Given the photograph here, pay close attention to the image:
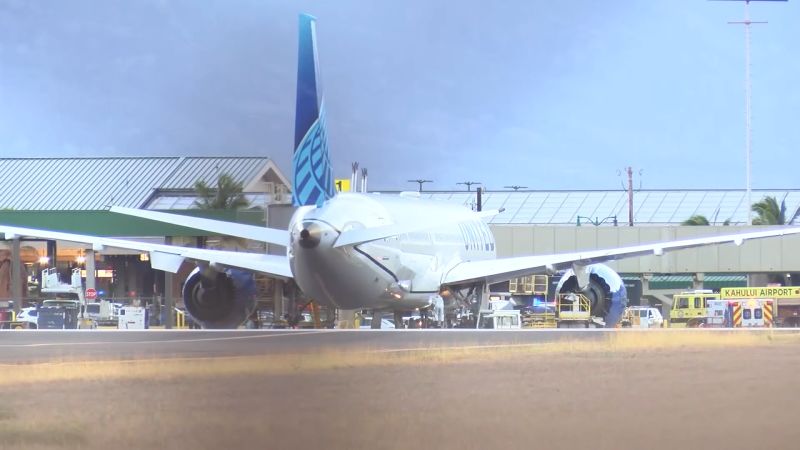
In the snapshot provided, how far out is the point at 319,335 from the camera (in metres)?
13.6

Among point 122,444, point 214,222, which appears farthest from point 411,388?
point 214,222

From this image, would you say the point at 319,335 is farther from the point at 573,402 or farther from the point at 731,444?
the point at 731,444

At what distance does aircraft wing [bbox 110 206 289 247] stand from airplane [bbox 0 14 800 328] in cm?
4

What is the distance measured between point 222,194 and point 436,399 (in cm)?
2491

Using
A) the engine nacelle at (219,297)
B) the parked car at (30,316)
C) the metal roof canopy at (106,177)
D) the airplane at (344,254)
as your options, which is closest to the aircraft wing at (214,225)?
the airplane at (344,254)

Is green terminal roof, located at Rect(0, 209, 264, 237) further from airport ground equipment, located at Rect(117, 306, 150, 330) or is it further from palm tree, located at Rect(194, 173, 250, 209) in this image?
palm tree, located at Rect(194, 173, 250, 209)

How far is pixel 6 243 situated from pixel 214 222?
66.1 ft

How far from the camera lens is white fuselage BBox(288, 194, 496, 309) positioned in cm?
3303

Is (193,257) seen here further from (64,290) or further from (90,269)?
(64,290)

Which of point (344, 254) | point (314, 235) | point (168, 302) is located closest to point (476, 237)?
point (168, 302)

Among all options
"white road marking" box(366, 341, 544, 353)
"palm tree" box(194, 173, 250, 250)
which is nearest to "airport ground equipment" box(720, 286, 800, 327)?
"palm tree" box(194, 173, 250, 250)

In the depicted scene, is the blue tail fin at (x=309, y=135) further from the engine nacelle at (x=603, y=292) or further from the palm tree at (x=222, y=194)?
the engine nacelle at (x=603, y=292)

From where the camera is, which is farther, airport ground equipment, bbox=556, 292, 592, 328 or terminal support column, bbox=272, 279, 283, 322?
terminal support column, bbox=272, 279, 283, 322

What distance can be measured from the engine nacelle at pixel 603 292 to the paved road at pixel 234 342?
27.9 m
